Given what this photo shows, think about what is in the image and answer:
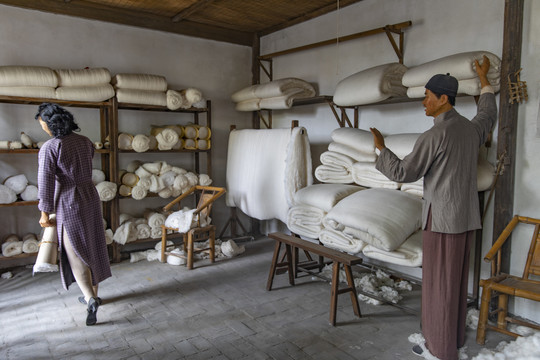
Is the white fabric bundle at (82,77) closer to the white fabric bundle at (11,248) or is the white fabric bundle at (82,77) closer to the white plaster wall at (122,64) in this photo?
the white plaster wall at (122,64)

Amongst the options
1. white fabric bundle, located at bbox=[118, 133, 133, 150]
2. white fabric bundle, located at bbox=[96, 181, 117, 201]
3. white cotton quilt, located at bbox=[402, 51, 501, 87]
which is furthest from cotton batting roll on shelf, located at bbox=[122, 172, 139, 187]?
white cotton quilt, located at bbox=[402, 51, 501, 87]

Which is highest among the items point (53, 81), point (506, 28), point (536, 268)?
point (506, 28)

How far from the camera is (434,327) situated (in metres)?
2.71

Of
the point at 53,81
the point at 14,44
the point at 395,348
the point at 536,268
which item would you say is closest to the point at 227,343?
the point at 395,348

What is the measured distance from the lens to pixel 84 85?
4566 mm

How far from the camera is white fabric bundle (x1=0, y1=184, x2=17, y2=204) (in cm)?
418

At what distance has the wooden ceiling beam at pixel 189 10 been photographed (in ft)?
15.8

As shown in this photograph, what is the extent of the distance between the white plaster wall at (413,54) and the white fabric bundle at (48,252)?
328 centimetres

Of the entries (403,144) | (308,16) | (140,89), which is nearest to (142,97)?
(140,89)

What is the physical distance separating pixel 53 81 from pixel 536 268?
4782 mm

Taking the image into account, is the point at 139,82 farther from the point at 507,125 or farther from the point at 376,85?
the point at 507,125

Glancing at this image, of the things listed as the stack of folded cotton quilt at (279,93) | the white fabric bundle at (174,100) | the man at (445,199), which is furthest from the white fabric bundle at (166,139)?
the man at (445,199)

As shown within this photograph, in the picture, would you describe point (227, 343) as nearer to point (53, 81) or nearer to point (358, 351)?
point (358, 351)

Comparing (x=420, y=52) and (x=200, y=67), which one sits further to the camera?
(x=200, y=67)
